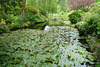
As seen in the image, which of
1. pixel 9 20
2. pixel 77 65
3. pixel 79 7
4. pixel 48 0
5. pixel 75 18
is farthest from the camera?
pixel 79 7

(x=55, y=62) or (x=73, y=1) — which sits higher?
(x=73, y=1)

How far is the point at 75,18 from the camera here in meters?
9.30

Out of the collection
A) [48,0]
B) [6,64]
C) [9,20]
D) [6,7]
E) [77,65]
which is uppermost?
[48,0]

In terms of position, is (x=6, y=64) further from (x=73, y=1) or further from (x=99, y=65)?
(x=73, y=1)

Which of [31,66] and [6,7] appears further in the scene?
[6,7]

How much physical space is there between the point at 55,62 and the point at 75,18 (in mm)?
8351

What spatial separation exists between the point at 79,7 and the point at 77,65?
1647 centimetres

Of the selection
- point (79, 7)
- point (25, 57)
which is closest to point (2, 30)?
point (25, 57)

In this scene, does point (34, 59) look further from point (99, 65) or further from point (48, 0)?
point (48, 0)

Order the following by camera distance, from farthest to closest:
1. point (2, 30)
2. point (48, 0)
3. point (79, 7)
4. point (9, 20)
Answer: point (79, 7)
point (48, 0)
point (9, 20)
point (2, 30)

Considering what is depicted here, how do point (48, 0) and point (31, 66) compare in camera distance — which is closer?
point (31, 66)

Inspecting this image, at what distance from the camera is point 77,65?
2.07 metres

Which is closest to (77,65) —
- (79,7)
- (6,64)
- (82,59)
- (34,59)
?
(82,59)

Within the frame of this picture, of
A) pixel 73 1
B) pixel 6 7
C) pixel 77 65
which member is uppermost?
pixel 73 1
